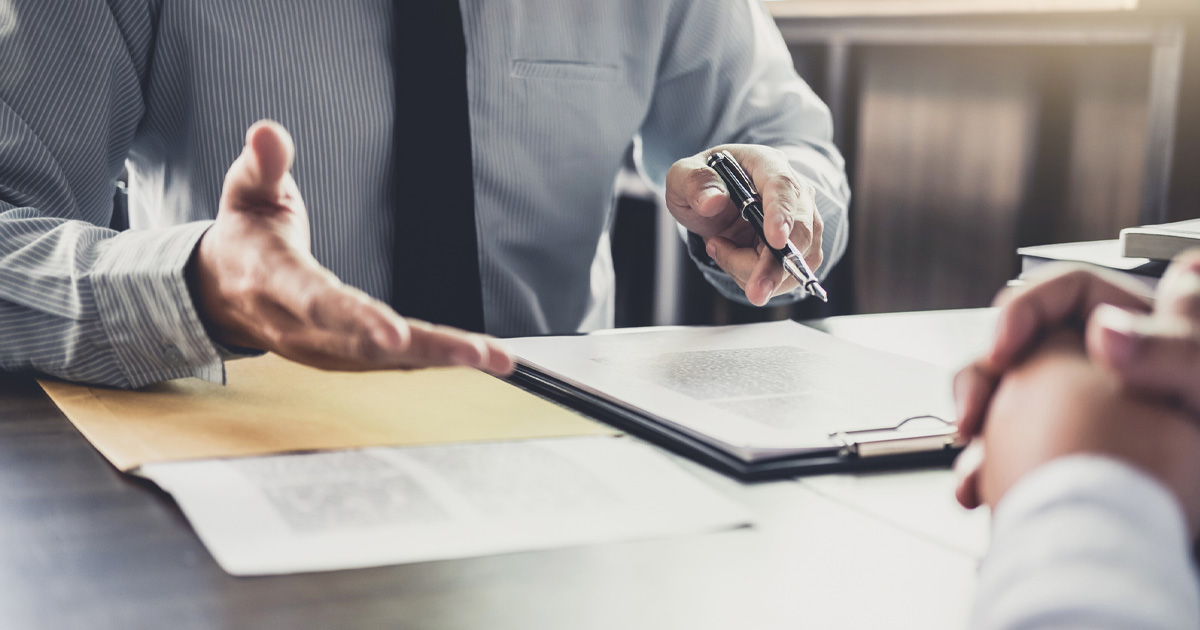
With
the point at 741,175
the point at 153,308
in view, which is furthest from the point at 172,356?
the point at 741,175

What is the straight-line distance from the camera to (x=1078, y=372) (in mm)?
403

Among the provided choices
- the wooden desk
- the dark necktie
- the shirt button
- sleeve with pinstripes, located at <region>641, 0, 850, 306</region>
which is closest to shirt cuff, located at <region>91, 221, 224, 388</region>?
the shirt button

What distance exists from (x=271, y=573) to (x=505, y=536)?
0.10m

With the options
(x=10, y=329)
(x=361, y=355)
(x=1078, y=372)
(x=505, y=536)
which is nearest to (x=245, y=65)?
(x=10, y=329)

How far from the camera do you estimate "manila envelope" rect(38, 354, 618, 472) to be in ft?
1.85

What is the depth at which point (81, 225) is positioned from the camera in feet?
2.49

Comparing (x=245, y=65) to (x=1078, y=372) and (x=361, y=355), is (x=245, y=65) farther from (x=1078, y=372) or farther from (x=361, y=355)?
(x=1078, y=372)

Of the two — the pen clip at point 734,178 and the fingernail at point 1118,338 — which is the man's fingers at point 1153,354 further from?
the pen clip at point 734,178

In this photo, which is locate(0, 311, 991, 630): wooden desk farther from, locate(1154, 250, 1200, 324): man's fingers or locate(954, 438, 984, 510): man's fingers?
locate(1154, 250, 1200, 324): man's fingers

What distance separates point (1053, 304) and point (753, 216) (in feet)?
1.45

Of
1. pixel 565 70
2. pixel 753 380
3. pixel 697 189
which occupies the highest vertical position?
pixel 565 70

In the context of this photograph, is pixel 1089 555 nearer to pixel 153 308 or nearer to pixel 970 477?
pixel 970 477

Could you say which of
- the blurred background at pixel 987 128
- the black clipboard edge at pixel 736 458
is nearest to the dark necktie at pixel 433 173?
the black clipboard edge at pixel 736 458

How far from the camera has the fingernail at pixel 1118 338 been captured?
360 mm
